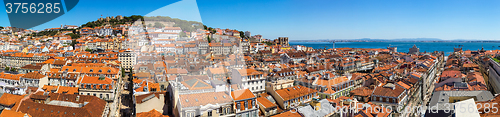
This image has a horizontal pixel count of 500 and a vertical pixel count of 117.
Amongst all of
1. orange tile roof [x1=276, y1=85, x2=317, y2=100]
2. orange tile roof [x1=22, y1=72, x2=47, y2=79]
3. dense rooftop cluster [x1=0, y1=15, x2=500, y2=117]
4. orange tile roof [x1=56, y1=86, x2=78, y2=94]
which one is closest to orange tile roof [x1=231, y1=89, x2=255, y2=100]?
dense rooftop cluster [x1=0, y1=15, x2=500, y2=117]

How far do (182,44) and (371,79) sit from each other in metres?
17.5

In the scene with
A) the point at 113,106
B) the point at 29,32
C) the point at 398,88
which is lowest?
the point at 113,106

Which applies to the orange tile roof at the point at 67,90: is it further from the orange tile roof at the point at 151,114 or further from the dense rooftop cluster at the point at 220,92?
the orange tile roof at the point at 151,114

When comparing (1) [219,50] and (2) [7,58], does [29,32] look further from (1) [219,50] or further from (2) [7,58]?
(1) [219,50]

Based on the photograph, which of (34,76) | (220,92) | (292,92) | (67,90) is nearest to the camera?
(220,92)

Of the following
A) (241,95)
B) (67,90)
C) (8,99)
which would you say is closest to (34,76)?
(67,90)

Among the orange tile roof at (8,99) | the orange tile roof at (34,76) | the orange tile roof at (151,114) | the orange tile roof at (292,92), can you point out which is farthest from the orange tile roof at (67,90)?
the orange tile roof at (292,92)

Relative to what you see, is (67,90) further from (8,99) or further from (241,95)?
(241,95)

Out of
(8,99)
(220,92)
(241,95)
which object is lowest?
(8,99)

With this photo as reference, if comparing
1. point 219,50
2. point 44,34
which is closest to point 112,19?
point 44,34

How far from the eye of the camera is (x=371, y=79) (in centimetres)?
1425

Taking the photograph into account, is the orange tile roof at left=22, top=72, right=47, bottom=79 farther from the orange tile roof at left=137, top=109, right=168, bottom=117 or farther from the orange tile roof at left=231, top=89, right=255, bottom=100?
the orange tile roof at left=231, top=89, right=255, bottom=100

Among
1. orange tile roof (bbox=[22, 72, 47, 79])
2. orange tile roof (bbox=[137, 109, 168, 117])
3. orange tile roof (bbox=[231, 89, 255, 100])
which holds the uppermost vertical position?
orange tile roof (bbox=[231, 89, 255, 100])

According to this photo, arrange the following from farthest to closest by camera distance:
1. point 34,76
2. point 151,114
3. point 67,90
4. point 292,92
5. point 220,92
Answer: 1. point 34,76
2. point 67,90
3. point 292,92
4. point 220,92
5. point 151,114
